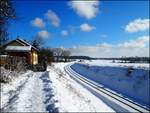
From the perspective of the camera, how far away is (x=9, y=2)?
66.5ft

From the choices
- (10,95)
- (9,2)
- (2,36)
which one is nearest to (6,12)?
(9,2)

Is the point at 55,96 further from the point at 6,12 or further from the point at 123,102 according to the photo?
the point at 6,12

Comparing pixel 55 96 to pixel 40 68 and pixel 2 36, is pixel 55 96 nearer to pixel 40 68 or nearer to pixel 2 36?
pixel 2 36

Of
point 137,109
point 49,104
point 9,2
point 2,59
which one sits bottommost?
point 137,109

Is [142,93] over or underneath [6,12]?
underneath

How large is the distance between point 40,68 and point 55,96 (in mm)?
27395

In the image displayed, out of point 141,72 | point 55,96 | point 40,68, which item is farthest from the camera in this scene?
point 40,68

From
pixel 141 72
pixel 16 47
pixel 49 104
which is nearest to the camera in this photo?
pixel 49 104

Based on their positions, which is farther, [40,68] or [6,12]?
[40,68]

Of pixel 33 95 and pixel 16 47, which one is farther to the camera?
pixel 16 47

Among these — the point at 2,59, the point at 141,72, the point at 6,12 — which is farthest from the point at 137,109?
the point at 2,59

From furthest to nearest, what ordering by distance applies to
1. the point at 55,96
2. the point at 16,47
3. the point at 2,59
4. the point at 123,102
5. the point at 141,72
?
1. the point at 16,47
2. the point at 2,59
3. the point at 141,72
4. the point at 123,102
5. the point at 55,96

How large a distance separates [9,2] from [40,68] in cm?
1999

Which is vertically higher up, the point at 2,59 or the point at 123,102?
the point at 2,59
